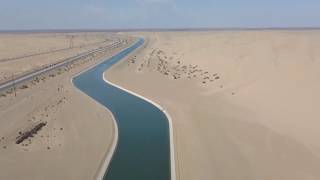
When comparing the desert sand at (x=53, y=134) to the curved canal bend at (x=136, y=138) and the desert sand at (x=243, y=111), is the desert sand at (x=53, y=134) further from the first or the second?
the desert sand at (x=243, y=111)

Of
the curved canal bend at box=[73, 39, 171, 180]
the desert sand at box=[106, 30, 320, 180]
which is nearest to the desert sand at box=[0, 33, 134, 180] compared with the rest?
the curved canal bend at box=[73, 39, 171, 180]

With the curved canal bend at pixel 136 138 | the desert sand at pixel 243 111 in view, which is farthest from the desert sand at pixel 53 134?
the desert sand at pixel 243 111

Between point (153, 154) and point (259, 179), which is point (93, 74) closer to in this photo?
point (153, 154)

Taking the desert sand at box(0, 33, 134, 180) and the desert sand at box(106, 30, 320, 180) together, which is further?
the desert sand at box(0, 33, 134, 180)

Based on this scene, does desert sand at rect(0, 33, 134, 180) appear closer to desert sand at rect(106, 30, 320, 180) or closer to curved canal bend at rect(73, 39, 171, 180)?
curved canal bend at rect(73, 39, 171, 180)

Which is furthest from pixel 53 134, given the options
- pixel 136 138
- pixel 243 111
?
pixel 243 111

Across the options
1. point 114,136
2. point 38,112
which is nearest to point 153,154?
point 114,136
